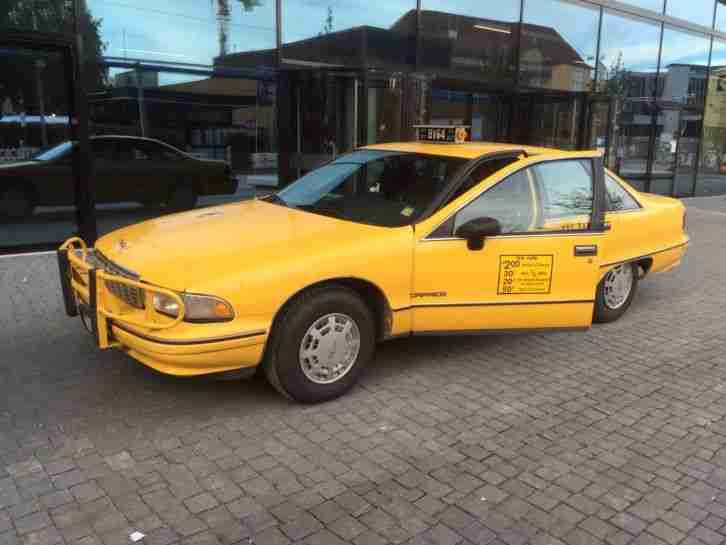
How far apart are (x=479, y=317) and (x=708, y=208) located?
13.8 m

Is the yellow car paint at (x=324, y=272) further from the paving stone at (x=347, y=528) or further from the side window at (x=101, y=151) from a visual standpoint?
the side window at (x=101, y=151)

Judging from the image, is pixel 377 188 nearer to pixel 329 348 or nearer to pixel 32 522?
pixel 329 348

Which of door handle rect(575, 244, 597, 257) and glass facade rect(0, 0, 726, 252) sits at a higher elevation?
glass facade rect(0, 0, 726, 252)

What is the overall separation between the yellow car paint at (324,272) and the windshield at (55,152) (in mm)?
3924

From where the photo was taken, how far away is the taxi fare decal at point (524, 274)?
4531 mm

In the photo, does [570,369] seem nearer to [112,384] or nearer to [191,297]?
[191,297]

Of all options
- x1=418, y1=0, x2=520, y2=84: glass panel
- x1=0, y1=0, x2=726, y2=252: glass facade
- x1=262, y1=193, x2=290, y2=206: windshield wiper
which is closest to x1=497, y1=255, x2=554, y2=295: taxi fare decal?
x1=262, y1=193, x2=290, y2=206: windshield wiper

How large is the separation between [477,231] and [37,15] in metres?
6.00

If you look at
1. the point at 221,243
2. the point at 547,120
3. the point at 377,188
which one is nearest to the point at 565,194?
the point at 377,188

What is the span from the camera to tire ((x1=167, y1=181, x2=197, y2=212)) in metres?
9.16

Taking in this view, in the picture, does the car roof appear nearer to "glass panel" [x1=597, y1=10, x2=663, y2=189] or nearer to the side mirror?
the side mirror

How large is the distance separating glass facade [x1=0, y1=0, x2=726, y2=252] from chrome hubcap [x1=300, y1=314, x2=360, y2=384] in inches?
208

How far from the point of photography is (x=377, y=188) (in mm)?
4914

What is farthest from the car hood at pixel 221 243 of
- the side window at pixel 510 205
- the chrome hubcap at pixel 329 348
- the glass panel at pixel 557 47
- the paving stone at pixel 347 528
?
the glass panel at pixel 557 47
